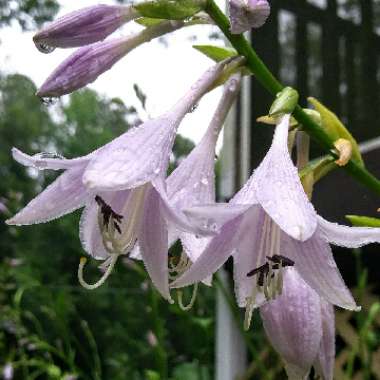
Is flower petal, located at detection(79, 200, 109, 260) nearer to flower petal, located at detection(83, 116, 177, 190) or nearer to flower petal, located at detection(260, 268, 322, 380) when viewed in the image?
flower petal, located at detection(83, 116, 177, 190)

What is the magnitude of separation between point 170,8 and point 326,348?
1.48ft

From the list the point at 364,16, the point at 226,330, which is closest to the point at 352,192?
the point at 364,16

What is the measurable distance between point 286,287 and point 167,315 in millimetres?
5755

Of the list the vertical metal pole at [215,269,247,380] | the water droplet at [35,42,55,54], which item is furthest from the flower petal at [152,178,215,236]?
the vertical metal pole at [215,269,247,380]

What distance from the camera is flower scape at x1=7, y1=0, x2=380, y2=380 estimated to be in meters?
0.88

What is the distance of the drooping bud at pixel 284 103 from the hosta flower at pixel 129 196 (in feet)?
0.32

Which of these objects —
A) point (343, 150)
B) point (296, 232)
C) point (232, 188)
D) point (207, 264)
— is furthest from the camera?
point (232, 188)

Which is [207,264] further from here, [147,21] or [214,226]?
[147,21]

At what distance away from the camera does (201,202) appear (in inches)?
Result: 38.6

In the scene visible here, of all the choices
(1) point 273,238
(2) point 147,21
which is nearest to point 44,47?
(2) point 147,21

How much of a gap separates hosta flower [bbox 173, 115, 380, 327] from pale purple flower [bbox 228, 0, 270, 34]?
18 centimetres

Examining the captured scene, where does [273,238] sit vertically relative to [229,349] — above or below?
above

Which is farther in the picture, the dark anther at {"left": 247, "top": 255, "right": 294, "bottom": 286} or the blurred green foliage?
the blurred green foliage

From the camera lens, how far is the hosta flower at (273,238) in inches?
33.2
